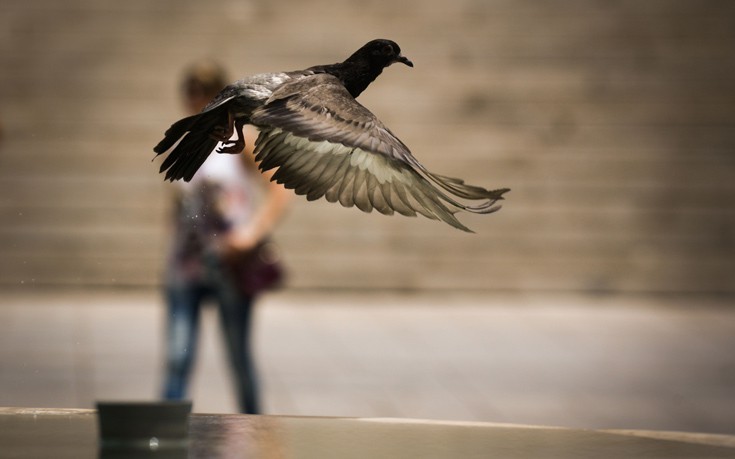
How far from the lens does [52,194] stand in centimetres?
1255

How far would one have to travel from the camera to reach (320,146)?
2588mm

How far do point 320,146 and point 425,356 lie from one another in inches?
294

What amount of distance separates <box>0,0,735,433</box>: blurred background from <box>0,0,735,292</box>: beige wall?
0.02 m

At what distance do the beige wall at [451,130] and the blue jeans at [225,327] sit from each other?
610 centimetres

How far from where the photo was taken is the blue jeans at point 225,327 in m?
6.46

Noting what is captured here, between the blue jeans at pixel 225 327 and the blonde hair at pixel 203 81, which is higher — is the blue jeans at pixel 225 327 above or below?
below

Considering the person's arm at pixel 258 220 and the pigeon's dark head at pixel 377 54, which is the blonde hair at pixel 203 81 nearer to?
the person's arm at pixel 258 220

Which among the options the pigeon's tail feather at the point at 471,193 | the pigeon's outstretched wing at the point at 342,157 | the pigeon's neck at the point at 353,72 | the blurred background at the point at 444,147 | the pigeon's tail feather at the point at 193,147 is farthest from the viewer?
the blurred background at the point at 444,147

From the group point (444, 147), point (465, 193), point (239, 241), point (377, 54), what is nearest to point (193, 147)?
point (377, 54)

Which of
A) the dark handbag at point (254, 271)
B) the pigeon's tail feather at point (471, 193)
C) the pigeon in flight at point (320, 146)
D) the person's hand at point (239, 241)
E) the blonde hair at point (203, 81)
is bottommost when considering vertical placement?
the dark handbag at point (254, 271)

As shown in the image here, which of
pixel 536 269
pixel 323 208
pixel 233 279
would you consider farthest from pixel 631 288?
pixel 233 279

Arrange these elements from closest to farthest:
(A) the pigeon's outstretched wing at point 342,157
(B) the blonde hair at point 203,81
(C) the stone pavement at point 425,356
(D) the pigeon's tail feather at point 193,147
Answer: (A) the pigeon's outstretched wing at point 342,157, (D) the pigeon's tail feather at point 193,147, (B) the blonde hair at point 203,81, (C) the stone pavement at point 425,356

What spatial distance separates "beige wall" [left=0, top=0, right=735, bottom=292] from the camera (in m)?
12.5

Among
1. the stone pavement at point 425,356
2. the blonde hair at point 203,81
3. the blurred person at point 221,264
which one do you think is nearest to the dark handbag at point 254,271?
the blurred person at point 221,264
